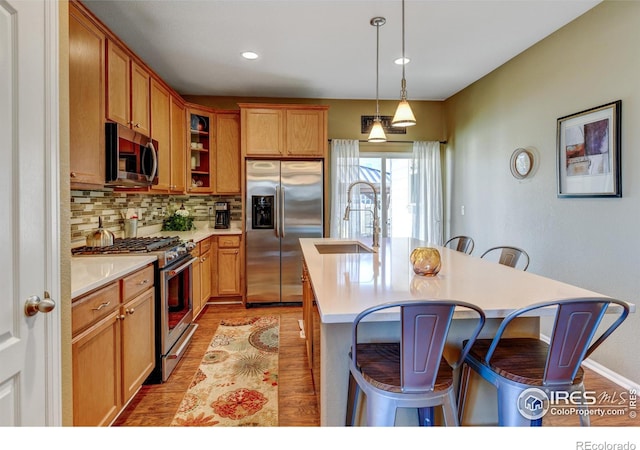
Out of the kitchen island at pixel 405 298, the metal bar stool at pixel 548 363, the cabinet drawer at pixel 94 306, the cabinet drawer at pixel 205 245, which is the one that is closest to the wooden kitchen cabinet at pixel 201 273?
the cabinet drawer at pixel 205 245

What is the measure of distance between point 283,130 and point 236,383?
2.87 meters

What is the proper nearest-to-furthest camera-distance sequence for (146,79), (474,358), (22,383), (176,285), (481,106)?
(22,383) → (474,358) → (176,285) → (146,79) → (481,106)

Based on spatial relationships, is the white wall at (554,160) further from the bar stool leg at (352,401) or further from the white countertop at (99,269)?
the white countertop at (99,269)

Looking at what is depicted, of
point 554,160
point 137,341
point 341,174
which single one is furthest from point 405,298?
point 341,174

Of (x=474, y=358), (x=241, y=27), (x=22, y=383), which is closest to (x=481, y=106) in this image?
(x=241, y=27)

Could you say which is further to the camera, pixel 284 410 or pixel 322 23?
pixel 322 23

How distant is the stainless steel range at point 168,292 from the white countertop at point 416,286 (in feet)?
3.37

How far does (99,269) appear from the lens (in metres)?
1.91

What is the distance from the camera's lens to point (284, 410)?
2117mm

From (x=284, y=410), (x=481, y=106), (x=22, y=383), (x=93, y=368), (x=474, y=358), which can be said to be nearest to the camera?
(x=22, y=383)

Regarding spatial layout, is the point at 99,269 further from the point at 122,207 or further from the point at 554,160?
the point at 554,160

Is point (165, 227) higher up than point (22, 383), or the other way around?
point (165, 227)

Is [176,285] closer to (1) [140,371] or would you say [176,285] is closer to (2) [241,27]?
(1) [140,371]
